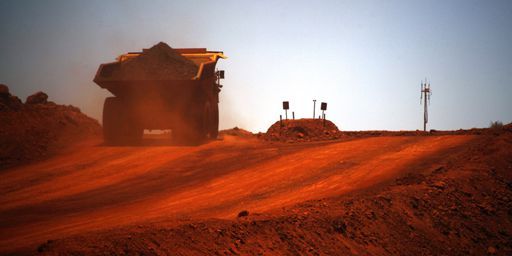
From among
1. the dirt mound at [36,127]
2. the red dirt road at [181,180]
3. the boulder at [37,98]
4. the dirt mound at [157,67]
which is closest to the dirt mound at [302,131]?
the red dirt road at [181,180]

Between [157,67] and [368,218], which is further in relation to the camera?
[157,67]

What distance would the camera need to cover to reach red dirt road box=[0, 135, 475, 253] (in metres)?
7.74

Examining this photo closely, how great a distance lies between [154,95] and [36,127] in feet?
17.5

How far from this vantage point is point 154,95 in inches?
685

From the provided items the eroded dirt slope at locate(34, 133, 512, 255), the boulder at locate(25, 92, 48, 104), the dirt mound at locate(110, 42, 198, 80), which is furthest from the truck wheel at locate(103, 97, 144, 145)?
the eroded dirt slope at locate(34, 133, 512, 255)

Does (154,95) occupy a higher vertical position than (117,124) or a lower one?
higher

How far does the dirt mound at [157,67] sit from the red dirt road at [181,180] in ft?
8.82

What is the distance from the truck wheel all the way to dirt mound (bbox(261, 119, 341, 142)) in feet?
20.4

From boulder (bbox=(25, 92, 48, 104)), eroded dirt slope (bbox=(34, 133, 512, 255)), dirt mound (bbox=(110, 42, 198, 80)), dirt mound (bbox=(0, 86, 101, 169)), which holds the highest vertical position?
dirt mound (bbox=(110, 42, 198, 80))

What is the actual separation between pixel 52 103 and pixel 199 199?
16.7 meters

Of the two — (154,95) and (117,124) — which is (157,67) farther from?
(117,124)

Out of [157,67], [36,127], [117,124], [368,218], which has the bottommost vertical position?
[368,218]

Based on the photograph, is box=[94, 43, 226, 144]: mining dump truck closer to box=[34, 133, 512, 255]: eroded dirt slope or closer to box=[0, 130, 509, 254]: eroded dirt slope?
box=[0, 130, 509, 254]: eroded dirt slope

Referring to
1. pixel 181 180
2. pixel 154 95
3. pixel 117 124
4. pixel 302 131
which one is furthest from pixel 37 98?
pixel 181 180
